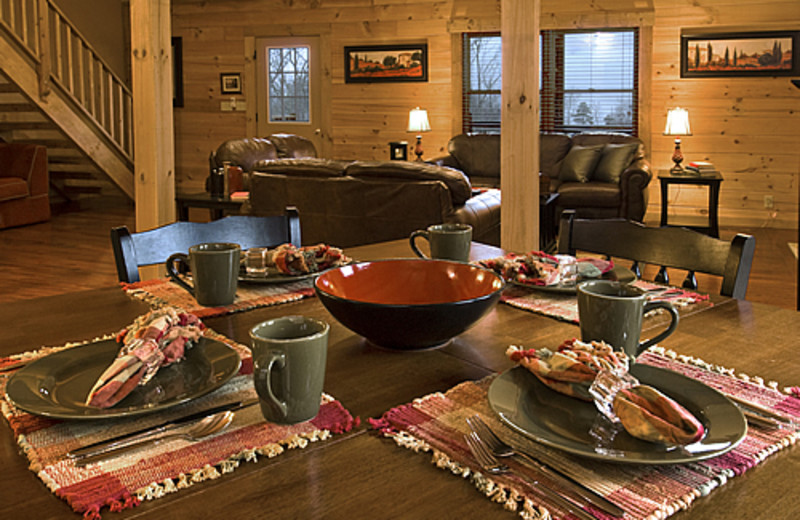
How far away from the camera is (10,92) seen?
754 cm

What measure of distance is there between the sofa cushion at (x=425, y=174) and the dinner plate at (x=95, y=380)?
3324 millimetres

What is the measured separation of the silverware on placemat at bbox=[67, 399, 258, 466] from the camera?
0.78 metres

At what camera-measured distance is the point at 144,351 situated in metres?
0.96

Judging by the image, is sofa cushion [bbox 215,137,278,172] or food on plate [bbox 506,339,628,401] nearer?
food on plate [bbox 506,339,628,401]

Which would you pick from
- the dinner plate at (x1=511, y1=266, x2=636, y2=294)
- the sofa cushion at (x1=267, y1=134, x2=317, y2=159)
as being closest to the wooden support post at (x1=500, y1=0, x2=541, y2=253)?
the dinner plate at (x1=511, y1=266, x2=636, y2=294)

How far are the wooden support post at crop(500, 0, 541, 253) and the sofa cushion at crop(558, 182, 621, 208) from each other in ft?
14.0

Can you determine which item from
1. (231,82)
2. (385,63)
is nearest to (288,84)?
(231,82)

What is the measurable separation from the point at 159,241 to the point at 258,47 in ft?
26.5

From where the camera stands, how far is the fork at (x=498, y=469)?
67 cm

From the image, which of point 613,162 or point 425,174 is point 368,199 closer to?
point 425,174

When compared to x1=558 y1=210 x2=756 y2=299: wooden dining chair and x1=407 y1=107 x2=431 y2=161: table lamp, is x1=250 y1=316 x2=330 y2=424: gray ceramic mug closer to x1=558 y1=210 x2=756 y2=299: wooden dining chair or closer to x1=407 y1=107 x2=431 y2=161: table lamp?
x1=558 y1=210 x2=756 y2=299: wooden dining chair

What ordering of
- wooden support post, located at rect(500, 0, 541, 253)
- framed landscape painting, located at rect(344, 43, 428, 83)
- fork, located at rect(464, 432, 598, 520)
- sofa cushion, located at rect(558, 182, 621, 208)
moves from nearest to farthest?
fork, located at rect(464, 432, 598, 520)
wooden support post, located at rect(500, 0, 541, 253)
sofa cushion, located at rect(558, 182, 621, 208)
framed landscape painting, located at rect(344, 43, 428, 83)

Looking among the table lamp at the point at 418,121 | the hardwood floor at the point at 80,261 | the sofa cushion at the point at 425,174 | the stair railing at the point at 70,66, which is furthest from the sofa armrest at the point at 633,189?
the stair railing at the point at 70,66

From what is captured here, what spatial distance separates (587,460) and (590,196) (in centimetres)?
625
